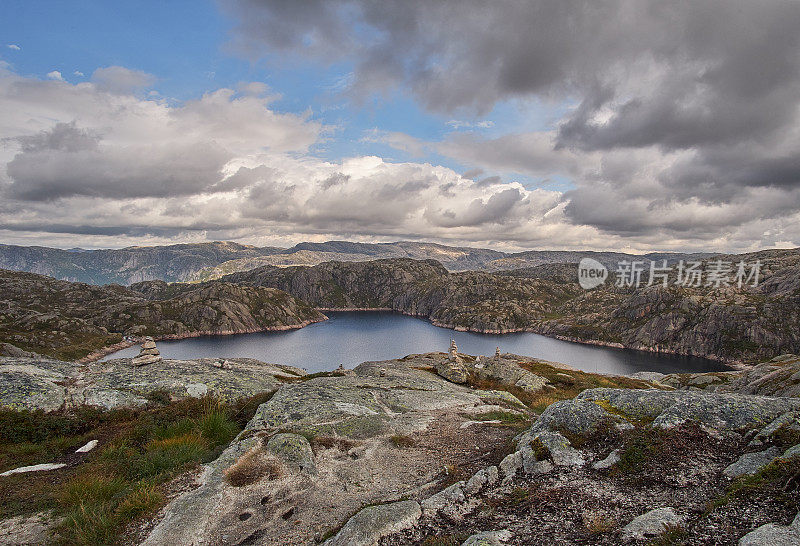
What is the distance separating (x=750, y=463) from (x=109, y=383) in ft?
90.0

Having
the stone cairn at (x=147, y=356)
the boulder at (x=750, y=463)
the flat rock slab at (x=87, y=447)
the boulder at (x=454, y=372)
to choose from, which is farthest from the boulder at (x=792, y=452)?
the boulder at (x=454, y=372)

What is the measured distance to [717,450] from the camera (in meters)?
9.84

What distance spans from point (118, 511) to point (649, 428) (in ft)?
50.5

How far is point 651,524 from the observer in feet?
22.9

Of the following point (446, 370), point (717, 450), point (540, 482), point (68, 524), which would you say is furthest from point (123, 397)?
point (446, 370)

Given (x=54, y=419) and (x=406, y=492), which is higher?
(x=406, y=492)

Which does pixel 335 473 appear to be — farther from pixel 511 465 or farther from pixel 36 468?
pixel 36 468

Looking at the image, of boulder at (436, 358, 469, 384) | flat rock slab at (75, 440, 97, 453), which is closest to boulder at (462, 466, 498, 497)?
flat rock slab at (75, 440, 97, 453)

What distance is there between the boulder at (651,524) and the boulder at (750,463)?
2532 mm

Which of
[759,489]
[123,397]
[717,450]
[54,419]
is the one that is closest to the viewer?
[759,489]

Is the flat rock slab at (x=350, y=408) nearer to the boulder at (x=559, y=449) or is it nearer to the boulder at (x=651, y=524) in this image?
the boulder at (x=559, y=449)

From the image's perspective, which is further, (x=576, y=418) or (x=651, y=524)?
(x=576, y=418)

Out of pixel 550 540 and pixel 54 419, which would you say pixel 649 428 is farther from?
pixel 54 419

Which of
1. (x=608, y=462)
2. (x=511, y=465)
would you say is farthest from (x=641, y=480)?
(x=511, y=465)
